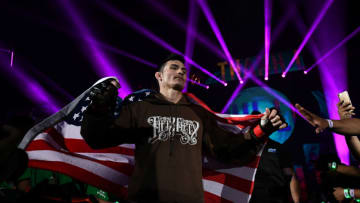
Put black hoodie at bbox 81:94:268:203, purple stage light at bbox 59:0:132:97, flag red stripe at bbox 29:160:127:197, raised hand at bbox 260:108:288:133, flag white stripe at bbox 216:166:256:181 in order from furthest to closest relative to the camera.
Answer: purple stage light at bbox 59:0:132:97 < flag white stripe at bbox 216:166:256:181 < flag red stripe at bbox 29:160:127:197 < raised hand at bbox 260:108:288:133 < black hoodie at bbox 81:94:268:203

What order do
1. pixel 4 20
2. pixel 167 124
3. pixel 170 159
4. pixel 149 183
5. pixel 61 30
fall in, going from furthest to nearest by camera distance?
pixel 61 30 < pixel 4 20 < pixel 167 124 < pixel 170 159 < pixel 149 183

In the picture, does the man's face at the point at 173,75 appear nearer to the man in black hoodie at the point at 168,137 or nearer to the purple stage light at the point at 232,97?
the man in black hoodie at the point at 168,137

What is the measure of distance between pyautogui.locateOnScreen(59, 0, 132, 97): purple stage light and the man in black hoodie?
8110 mm

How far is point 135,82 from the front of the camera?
13.1 metres

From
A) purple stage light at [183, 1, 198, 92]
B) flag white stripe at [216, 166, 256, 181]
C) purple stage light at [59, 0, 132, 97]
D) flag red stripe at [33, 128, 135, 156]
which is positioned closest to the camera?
flag red stripe at [33, 128, 135, 156]

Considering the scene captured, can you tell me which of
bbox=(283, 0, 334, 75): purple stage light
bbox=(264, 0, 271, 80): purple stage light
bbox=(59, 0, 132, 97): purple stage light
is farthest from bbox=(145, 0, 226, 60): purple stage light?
bbox=(283, 0, 334, 75): purple stage light

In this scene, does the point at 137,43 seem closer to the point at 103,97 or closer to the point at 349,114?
the point at 349,114

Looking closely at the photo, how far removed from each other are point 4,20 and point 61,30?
6.06ft

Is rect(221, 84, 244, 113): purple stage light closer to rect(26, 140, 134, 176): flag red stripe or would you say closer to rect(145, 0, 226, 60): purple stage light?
rect(145, 0, 226, 60): purple stage light

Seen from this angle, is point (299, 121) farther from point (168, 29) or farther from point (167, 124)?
point (167, 124)

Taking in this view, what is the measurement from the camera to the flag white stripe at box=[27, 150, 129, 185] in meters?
2.69

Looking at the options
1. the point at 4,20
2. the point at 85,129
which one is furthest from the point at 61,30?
the point at 85,129

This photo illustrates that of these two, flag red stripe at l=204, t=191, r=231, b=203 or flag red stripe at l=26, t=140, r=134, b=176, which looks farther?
flag red stripe at l=204, t=191, r=231, b=203

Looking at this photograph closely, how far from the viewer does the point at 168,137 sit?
237 cm
